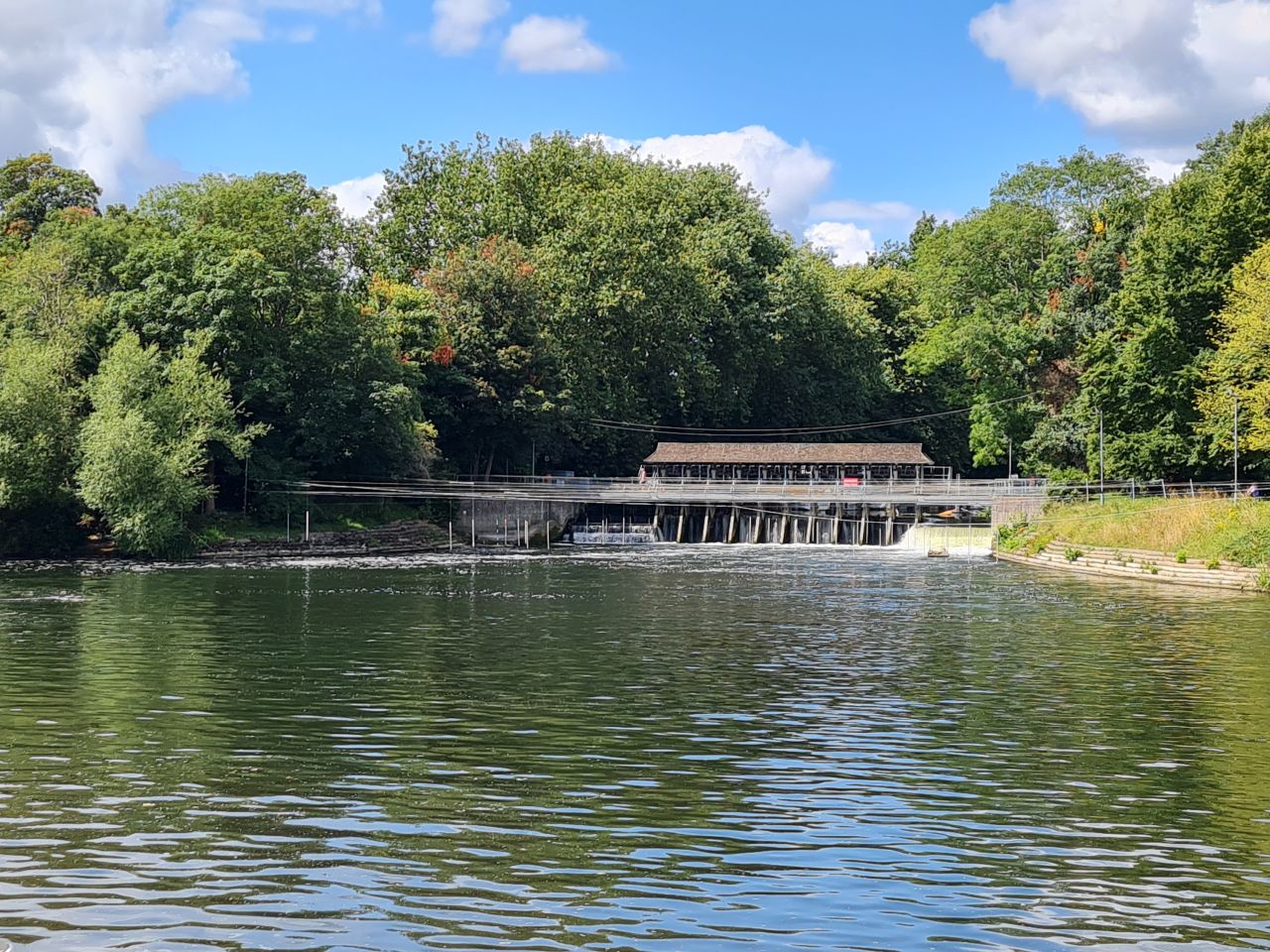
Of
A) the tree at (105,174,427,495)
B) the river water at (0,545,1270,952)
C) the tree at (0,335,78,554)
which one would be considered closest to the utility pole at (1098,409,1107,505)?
the river water at (0,545,1270,952)

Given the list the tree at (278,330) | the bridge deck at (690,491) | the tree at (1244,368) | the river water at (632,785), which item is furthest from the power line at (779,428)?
the river water at (632,785)

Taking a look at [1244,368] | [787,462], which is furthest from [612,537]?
[1244,368]

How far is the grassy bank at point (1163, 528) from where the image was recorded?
5203 cm

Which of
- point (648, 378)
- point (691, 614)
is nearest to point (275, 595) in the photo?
point (691, 614)

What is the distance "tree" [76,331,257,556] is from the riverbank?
40.7 m

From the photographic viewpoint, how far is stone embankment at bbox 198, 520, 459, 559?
71562mm

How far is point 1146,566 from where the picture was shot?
187ft

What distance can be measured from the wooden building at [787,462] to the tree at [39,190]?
4386 cm

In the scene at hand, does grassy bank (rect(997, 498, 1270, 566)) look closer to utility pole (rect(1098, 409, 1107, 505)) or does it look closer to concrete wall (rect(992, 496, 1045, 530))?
utility pole (rect(1098, 409, 1107, 505))

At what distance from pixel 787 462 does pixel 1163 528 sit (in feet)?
144

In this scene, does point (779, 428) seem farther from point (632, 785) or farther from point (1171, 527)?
point (632, 785)

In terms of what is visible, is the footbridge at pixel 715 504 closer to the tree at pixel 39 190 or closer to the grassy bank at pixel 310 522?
the grassy bank at pixel 310 522

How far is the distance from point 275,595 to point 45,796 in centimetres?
3203

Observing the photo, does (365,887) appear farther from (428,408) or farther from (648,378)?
(648,378)
